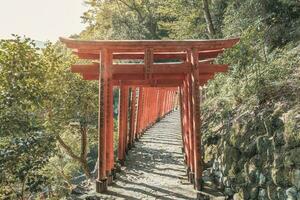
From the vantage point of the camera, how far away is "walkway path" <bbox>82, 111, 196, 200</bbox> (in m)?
8.02

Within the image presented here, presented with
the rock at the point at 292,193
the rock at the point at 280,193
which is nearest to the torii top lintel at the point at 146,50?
the rock at the point at 280,193

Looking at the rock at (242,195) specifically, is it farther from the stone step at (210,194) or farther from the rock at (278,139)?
the rock at (278,139)

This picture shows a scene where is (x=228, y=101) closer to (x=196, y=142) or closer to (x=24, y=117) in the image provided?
(x=196, y=142)

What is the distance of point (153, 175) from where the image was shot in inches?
396

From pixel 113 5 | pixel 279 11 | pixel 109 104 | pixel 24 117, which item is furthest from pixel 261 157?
pixel 113 5

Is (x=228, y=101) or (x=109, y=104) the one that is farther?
(x=228, y=101)

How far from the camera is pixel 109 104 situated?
8039 millimetres

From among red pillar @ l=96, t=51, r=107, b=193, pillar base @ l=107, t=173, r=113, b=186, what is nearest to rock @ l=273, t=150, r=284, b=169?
red pillar @ l=96, t=51, r=107, b=193

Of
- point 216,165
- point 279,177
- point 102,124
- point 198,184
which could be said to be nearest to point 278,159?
point 279,177

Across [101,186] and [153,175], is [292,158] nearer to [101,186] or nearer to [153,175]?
[101,186]

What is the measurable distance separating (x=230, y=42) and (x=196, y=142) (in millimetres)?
2237

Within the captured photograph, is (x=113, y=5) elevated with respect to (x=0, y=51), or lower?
elevated

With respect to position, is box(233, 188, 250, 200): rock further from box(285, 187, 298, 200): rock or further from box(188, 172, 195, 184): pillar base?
box(188, 172, 195, 184): pillar base

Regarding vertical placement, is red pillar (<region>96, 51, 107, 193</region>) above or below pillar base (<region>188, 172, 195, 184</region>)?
above
